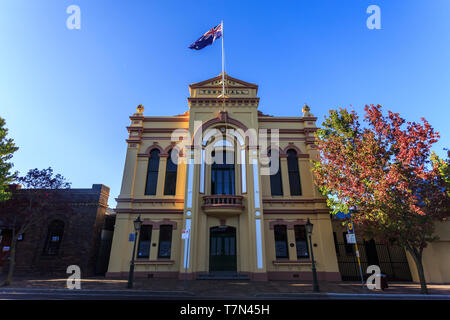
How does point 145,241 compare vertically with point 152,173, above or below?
below

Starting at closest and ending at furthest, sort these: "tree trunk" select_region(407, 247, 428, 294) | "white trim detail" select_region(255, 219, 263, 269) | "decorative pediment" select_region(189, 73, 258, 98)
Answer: "tree trunk" select_region(407, 247, 428, 294), "white trim detail" select_region(255, 219, 263, 269), "decorative pediment" select_region(189, 73, 258, 98)

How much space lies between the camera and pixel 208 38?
2002 cm

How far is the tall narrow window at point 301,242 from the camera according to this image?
16.8 meters

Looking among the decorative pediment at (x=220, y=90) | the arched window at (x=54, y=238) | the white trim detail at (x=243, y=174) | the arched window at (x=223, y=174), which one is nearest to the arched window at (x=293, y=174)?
the white trim detail at (x=243, y=174)

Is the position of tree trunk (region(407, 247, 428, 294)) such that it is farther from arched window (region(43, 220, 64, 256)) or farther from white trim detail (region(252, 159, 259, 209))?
arched window (region(43, 220, 64, 256))

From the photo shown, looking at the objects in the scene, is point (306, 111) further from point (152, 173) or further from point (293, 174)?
point (152, 173)

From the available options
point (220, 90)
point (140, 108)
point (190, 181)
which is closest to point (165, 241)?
point (190, 181)

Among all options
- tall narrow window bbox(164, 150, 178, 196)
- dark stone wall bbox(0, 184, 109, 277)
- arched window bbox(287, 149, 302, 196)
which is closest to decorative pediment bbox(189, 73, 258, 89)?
tall narrow window bbox(164, 150, 178, 196)

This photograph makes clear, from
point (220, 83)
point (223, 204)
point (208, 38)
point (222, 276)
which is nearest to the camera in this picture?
point (222, 276)

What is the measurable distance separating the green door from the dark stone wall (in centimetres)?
921

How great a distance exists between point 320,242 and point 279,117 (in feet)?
36.0

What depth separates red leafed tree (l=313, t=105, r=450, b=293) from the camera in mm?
12047

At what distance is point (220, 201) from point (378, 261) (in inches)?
512

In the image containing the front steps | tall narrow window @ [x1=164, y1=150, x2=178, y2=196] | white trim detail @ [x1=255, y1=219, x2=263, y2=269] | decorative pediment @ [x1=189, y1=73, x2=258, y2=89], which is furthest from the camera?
decorative pediment @ [x1=189, y1=73, x2=258, y2=89]
